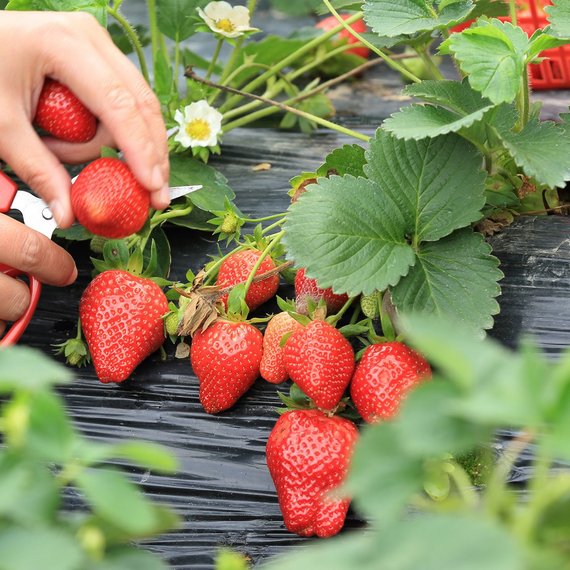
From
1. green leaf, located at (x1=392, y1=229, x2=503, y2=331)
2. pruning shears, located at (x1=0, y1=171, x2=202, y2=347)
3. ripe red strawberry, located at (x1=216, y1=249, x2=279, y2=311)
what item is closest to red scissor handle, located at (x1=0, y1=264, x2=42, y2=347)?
pruning shears, located at (x1=0, y1=171, x2=202, y2=347)

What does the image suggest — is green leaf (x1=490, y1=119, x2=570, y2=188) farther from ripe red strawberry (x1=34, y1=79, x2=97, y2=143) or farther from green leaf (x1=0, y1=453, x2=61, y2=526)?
green leaf (x1=0, y1=453, x2=61, y2=526)

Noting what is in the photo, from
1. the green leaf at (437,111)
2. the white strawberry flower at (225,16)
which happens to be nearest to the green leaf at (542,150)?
the green leaf at (437,111)

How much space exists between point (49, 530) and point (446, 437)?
0.15 meters

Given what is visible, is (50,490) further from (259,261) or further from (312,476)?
(259,261)

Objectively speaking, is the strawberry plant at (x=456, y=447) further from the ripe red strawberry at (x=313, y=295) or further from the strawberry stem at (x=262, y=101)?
the strawberry stem at (x=262, y=101)

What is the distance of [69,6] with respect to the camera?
3.79 feet

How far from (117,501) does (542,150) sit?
2.34 feet

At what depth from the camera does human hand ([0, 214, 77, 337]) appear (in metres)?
0.94

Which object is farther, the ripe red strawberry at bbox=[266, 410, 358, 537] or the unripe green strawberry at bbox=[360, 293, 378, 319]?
the unripe green strawberry at bbox=[360, 293, 378, 319]

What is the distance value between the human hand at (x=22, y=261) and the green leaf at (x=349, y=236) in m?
0.28

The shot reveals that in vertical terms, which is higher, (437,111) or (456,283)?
(437,111)

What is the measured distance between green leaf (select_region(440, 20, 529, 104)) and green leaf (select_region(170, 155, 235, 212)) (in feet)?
1.32

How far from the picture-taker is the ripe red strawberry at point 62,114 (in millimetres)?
989

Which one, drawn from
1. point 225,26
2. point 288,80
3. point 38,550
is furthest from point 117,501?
point 288,80
